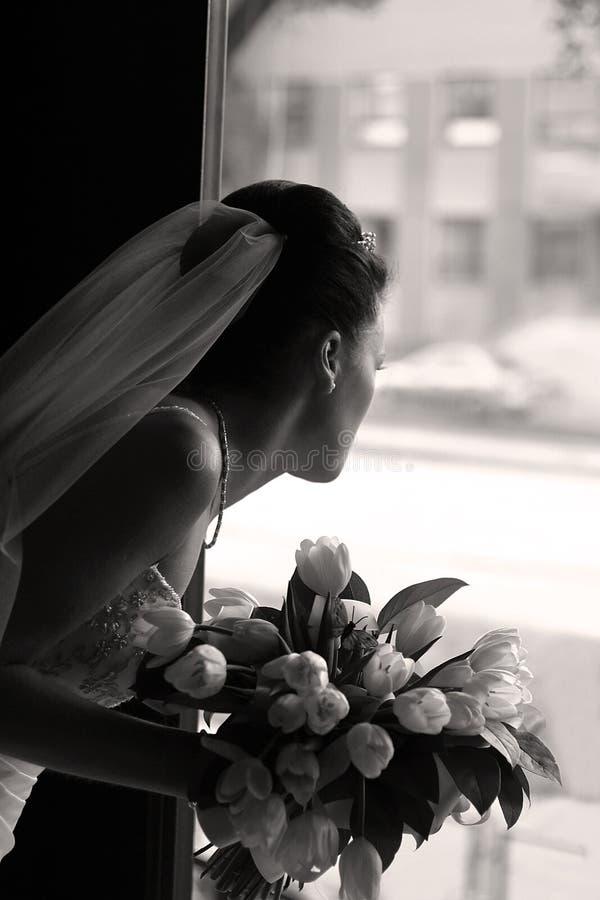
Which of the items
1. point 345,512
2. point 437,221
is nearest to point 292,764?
point 345,512

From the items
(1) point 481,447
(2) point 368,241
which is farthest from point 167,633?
(1) point 481,447

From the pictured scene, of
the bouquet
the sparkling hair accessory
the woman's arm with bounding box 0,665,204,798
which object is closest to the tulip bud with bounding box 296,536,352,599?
the bouquet

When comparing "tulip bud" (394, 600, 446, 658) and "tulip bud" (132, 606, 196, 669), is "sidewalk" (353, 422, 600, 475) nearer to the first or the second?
"tulip bud" (394, 600, 446, 658)

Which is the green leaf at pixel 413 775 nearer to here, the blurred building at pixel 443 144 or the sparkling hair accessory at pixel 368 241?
the sparkling hair accessory at pixel 368 241

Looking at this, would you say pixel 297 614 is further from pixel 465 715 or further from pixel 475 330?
pixel 475 330

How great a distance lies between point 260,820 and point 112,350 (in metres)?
0.57

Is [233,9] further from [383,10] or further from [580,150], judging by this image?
[580,150]

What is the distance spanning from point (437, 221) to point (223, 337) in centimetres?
52

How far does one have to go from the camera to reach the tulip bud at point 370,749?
2.90ft

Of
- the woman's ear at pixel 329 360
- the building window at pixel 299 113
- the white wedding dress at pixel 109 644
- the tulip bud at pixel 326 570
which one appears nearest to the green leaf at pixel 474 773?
the tulip bud at pixel 326 570

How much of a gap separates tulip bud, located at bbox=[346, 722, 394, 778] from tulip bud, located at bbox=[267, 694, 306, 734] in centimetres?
5

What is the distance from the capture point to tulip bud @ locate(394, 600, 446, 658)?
1061 millimetres

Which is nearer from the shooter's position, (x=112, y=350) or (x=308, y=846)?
(x=308, y=846)

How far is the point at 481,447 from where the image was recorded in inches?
61.1
